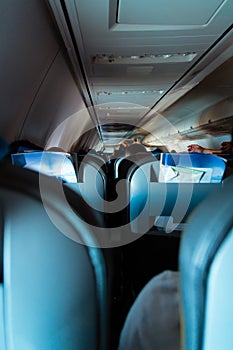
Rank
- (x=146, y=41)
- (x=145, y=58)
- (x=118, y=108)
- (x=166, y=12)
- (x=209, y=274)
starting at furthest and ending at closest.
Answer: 1. (x=118, y=108)
2. (x=145, y=58)
3. (x=146, y=41)
4. (x=166, y=12)
5. (x=209, y=274)

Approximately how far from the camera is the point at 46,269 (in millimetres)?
546

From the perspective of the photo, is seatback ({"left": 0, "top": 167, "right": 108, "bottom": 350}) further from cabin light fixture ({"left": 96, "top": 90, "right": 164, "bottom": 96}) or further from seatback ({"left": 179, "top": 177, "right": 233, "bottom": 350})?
cabin light fixture ({"left": 96, "top": 90, "right": 164, "bottom": 96})

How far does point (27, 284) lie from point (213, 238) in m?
0.38

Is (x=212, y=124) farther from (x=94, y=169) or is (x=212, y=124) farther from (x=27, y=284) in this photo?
(x=27, y=284)

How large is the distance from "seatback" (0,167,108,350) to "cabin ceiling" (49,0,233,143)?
1.74 meters

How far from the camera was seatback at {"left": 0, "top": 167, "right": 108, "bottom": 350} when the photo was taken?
507 millimetres

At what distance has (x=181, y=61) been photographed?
320 cm

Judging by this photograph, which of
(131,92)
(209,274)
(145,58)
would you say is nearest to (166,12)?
(145,58)

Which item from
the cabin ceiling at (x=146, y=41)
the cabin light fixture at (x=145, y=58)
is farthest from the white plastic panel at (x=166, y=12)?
the cabin light fixture at (x=145, y=58)

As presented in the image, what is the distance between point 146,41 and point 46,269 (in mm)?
2564

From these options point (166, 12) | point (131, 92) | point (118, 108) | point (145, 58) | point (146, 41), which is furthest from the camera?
point (118, 108)

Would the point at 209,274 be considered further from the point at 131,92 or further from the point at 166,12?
the point at 131,92

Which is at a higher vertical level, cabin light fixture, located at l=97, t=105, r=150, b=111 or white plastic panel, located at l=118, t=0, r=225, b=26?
cabin light fixture, located at l=97, t=105, r=150, b=111

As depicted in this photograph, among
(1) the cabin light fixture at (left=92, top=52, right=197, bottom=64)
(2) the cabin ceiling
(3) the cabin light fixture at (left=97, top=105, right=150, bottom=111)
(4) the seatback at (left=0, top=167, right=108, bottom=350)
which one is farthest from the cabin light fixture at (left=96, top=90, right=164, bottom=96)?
(4) the seatback at (left=0, top=167, right=108, bottom=350)
